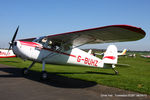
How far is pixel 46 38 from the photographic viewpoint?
8.75 m

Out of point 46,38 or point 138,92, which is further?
point 46,38

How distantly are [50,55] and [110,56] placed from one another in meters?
4.80

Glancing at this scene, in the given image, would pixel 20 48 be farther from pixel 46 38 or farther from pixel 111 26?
pixel 111 26

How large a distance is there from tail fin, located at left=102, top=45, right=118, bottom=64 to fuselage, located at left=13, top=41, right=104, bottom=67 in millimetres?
880

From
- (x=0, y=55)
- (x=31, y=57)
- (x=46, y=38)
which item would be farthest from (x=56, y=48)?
(x=0, y=55)

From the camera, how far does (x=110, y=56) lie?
1118 cm

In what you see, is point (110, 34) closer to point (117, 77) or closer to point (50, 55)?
point (50, 55)

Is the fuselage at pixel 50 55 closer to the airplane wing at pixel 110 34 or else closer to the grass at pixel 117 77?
the airplane wing at pixel 110 34

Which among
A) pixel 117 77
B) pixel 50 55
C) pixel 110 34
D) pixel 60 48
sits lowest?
pixel 117 77

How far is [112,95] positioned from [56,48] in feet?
15.0

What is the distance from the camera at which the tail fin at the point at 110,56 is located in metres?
11.0

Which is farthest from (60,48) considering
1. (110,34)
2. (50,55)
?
(110,34)

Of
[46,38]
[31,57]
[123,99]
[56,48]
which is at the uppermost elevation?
[46,38]

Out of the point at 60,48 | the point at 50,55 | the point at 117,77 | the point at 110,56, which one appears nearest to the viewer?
the point at 50,55
